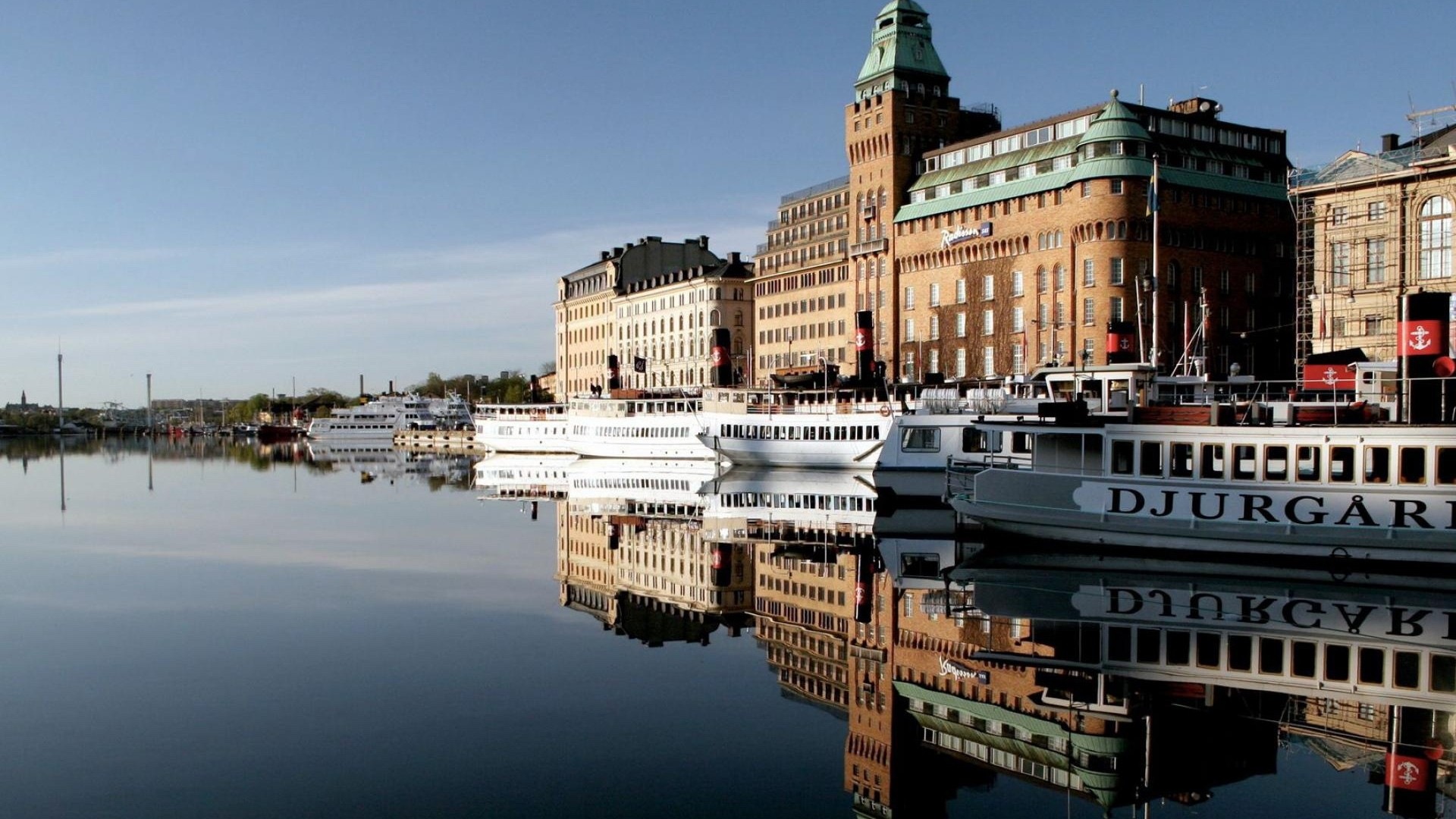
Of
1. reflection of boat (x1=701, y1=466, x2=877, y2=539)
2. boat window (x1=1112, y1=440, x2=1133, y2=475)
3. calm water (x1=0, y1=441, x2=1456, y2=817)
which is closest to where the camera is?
calm water (x1=0, y1=441, x2=1456, y2=817)

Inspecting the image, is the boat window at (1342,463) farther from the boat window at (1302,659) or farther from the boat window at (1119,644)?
the boat window at (1119,644)

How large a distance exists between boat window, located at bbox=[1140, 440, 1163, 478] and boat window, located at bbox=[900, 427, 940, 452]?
22.3m

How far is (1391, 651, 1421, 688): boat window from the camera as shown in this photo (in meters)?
22.1

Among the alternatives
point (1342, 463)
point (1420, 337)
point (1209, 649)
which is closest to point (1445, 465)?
point (1342, 463)

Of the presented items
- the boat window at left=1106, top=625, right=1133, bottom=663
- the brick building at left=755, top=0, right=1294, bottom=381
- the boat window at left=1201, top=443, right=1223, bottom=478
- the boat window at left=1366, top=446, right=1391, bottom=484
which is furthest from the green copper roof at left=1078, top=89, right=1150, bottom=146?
the boat window at left=1106, top=625, right=1133, bottom=663

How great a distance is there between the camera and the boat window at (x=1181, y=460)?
37.7 m

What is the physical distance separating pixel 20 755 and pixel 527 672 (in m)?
8.92

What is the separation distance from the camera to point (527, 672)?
24.1 meters

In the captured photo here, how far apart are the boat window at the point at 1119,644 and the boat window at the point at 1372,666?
4206 millimetres

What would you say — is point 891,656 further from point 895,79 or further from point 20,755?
point 895,79

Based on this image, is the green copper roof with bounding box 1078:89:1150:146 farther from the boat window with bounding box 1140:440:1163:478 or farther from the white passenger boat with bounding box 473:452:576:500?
the boat window with bounding box 1140:440:1163:478

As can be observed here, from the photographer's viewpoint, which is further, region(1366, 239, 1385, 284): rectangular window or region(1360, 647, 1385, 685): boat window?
region(1366, 239, 1385, 284): rectangular window

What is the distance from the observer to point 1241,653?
2430 cm

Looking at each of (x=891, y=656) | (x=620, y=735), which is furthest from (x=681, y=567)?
(x=620, y=735)
